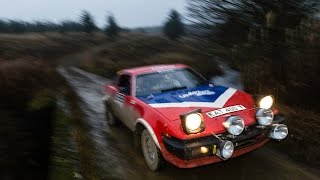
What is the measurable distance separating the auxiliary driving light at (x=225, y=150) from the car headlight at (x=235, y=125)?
216 mm

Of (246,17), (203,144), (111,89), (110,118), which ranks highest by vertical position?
(246,17)

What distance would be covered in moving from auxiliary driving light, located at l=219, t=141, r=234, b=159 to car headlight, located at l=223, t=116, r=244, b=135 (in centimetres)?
22

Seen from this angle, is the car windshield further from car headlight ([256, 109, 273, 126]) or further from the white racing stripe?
car headlight ([256, 109, 273, 126])

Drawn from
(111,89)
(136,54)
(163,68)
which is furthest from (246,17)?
(136,54)

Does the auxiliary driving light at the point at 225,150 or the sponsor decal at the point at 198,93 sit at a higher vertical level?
the sponsor decal at the point at 198,93

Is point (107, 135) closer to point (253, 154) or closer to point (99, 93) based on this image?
point (253, 154)

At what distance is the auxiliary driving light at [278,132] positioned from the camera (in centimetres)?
591

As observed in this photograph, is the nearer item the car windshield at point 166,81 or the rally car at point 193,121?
the rally car at point 193,121

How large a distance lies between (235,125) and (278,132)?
86cm

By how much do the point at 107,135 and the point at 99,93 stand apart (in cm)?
606

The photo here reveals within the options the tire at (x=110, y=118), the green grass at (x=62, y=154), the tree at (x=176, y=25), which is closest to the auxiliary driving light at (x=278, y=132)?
the green grass at (x=62, y=154)

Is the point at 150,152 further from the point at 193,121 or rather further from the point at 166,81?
the point at 166,81

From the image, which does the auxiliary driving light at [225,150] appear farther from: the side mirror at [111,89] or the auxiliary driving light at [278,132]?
the side mirror at [111,89]

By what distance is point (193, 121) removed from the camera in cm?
539
